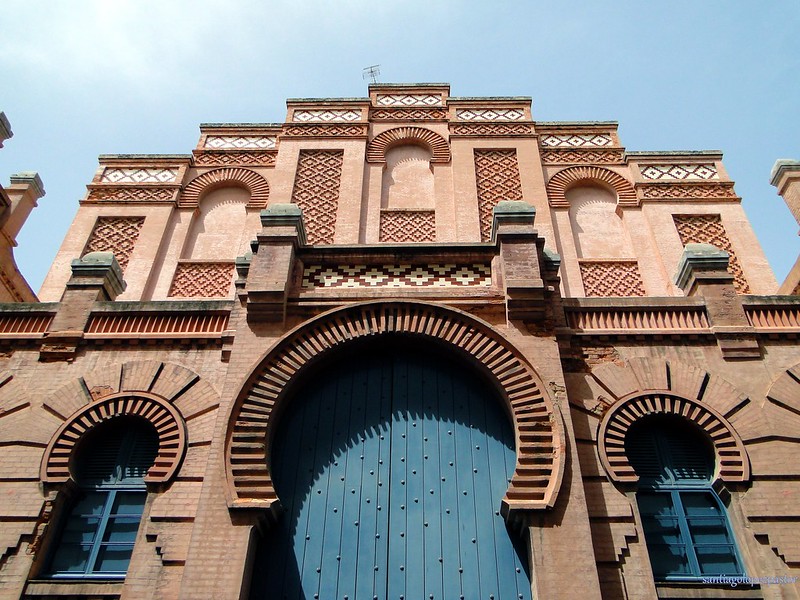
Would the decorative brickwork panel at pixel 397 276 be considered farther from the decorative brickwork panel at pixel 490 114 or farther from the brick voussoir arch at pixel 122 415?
the decorative brickwork panel at pixel 490 114

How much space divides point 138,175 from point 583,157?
987cm

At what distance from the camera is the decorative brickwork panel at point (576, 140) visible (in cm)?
1480

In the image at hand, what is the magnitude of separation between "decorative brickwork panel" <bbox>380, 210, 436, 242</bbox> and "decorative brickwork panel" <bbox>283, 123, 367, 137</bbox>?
8.57 feet

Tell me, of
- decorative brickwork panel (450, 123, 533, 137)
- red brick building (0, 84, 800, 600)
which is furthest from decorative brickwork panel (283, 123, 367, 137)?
red brick building (0, 84, 800, 600)

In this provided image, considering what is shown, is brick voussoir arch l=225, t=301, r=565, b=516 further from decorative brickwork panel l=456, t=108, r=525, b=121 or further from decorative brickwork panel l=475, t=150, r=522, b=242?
decorative brickwork panel l=456, t=108, r=525, b=121

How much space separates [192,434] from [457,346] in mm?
3090

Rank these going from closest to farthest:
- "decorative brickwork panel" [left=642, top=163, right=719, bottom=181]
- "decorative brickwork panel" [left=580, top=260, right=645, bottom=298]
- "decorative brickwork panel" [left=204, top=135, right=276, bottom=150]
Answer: "decorative brickwork panel" [left=580, top=260, right=645, bottom=298], "decorative brickwork panel" [left=642, top=163, right=719, bottom=181], "decorative brickwork panel" [left=204, top=135, right=276, bottom=150]

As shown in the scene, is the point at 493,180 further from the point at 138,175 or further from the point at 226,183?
the point at 138,175

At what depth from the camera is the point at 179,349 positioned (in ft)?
25.8

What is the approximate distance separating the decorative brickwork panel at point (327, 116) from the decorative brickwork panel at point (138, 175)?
3.08 m

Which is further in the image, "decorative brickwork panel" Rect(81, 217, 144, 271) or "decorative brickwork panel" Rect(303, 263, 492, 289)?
"decorative brickwork panel" Rect(81, 217, 144, 271)

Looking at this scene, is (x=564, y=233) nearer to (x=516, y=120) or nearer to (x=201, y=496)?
(x=516, y=120)

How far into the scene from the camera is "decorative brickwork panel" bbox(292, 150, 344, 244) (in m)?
12.5

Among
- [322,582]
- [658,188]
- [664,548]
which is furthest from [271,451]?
[658,188]
